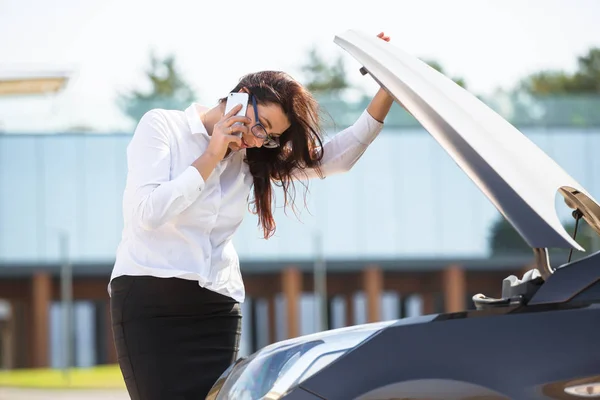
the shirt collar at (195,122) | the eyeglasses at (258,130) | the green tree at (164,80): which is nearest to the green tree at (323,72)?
the green tree at (164,80)

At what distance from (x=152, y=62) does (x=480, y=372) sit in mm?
44578

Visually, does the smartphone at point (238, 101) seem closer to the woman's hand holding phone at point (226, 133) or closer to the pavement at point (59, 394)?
the woman's hand holding phone at point (226, 133)

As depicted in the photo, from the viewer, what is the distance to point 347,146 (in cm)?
347

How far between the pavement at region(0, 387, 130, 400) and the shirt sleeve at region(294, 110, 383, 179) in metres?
13.8

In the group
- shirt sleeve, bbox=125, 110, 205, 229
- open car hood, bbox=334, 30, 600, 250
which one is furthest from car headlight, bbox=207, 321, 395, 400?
shirt sleeve, bbox=125, 110, 205, 229

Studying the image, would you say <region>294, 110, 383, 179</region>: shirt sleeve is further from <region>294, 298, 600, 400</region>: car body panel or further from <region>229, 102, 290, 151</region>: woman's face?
<region>294, 298, 600, 400</region>: car body panel

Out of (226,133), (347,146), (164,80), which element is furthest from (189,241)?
(164,80)

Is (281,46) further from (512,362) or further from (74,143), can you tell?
(512,362)

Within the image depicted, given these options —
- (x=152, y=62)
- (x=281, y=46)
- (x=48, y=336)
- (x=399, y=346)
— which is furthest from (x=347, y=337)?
(x=152, y=62)

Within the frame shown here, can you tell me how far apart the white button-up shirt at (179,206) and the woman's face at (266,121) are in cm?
15

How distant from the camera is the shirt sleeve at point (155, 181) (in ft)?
9.43

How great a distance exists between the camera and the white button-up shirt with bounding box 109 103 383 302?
9.55ft

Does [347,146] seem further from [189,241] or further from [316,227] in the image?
[316,227]

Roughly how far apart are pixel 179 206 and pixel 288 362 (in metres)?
0.77
